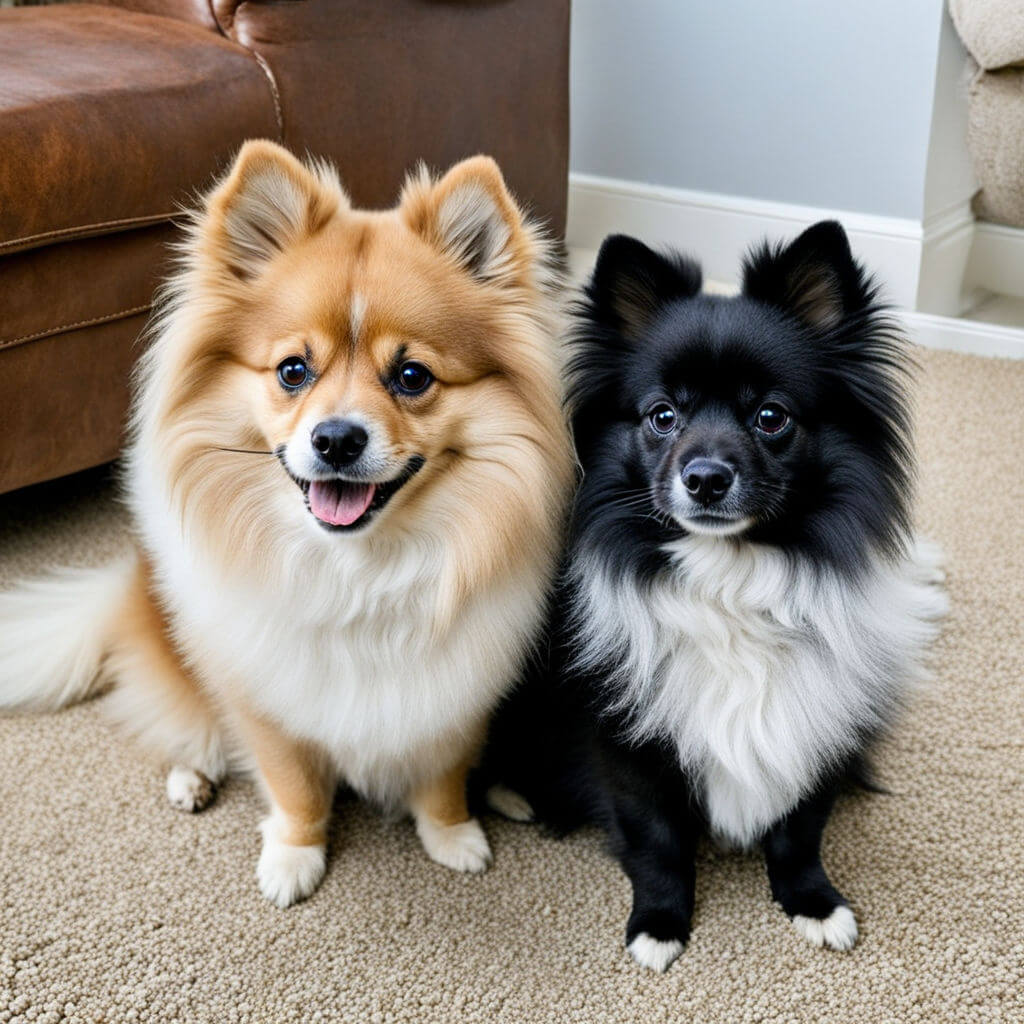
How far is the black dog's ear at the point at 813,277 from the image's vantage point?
1.41 meters

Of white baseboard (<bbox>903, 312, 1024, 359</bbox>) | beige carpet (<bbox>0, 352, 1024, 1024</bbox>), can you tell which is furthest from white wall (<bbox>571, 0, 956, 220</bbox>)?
beige carpet (<bbox>0, 352, 1024, 1024</bbox>)

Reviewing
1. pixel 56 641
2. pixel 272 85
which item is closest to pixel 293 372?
pixel 56 641

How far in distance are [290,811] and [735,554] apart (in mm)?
767

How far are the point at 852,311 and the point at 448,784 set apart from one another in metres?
0.90

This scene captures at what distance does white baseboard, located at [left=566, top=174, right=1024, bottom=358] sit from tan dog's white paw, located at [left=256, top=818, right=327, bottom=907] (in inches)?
87.6

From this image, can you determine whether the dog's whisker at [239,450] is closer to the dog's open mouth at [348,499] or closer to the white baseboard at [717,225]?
the dog's open mouth at [348,499]

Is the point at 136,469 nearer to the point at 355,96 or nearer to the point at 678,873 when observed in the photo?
the point at 678,873

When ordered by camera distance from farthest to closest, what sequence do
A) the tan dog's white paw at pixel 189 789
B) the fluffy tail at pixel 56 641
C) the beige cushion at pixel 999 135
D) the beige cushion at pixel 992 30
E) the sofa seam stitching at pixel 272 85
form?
the beige cushion at pixel 999 135, the beige cushion at pixel 992 30, the sofa seam stitching at pixel 272 85, the fluffy tail at pixel 56 641, the tan dog's white paw at pixel 189 789

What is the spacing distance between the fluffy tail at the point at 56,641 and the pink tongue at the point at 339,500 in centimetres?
71

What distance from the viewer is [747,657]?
147 centimetres

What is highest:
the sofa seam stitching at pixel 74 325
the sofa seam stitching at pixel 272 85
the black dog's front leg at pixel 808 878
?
the sofa seam stitching at pixel 272 85

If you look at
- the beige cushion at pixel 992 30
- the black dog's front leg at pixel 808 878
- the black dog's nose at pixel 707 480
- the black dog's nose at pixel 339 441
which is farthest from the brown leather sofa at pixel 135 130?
the black dog's front leg at pixel 808 878

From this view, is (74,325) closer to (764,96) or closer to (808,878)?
(808,878)

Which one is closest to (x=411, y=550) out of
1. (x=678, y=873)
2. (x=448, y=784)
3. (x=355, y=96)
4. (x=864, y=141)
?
(x=448, y=784)
